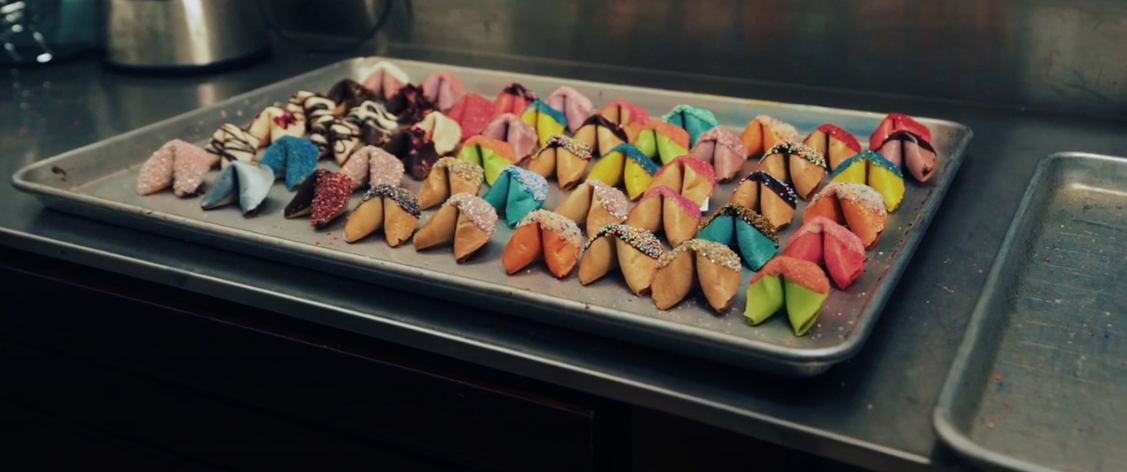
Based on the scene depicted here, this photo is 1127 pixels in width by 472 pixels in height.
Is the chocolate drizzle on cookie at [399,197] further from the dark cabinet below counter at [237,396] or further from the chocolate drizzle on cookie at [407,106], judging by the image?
the chocolate drizzle on cookie at [407,106]

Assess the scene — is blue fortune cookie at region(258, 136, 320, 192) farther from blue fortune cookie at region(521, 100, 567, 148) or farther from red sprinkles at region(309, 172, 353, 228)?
blue fortune cookie at region(521, 100, 567, 148)

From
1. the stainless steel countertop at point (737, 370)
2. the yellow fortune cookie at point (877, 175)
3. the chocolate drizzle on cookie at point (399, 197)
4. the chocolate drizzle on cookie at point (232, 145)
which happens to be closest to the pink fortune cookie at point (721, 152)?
the yellow fortune cookie at point (877, 175)

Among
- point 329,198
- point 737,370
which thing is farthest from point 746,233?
point 329,198

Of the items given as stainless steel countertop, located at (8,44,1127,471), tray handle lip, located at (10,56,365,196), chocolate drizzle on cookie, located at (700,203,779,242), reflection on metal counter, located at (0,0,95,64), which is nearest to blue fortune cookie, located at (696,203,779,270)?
chocolate drizzle on cookie, located at (700,203,779,242)

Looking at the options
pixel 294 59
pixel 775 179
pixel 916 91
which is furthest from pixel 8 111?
pixel 916 91

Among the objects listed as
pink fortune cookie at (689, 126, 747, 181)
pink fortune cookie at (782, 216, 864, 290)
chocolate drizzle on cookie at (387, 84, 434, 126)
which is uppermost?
pink fortune cookie at (782, 216, 864, 290)

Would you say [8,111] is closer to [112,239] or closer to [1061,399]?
[112,239]
